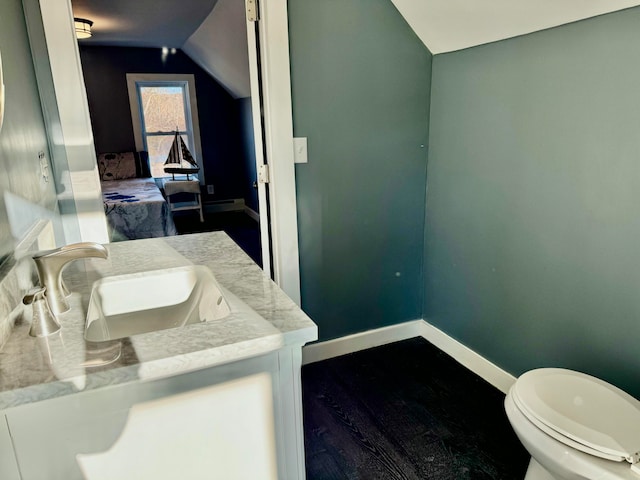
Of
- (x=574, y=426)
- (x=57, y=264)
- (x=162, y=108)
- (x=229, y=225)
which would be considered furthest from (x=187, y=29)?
(x=574, y=426)

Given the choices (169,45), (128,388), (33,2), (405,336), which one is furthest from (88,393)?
(169,45)

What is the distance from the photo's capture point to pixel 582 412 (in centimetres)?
133

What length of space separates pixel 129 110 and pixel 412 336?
474 cm

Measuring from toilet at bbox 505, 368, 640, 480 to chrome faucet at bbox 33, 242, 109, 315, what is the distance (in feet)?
4.15

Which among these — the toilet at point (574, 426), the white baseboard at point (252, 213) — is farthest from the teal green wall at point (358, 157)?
the white baseboard at point (252, 213)

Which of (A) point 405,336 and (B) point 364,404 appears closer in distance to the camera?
(B) point 364,404

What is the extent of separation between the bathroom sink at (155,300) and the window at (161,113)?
4.92m

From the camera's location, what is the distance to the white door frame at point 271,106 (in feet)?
5.32

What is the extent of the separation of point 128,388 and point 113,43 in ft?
18.1

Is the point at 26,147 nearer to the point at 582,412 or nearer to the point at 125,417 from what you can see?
the point at 125,417

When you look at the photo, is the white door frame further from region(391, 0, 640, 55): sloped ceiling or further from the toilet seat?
the toilet seat

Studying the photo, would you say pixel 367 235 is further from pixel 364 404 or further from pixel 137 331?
pixel 137 331

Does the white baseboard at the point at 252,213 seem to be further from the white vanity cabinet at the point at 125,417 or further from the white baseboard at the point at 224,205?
the white vanity cabinet at the point at 125,417

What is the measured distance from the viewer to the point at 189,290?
132 cm
